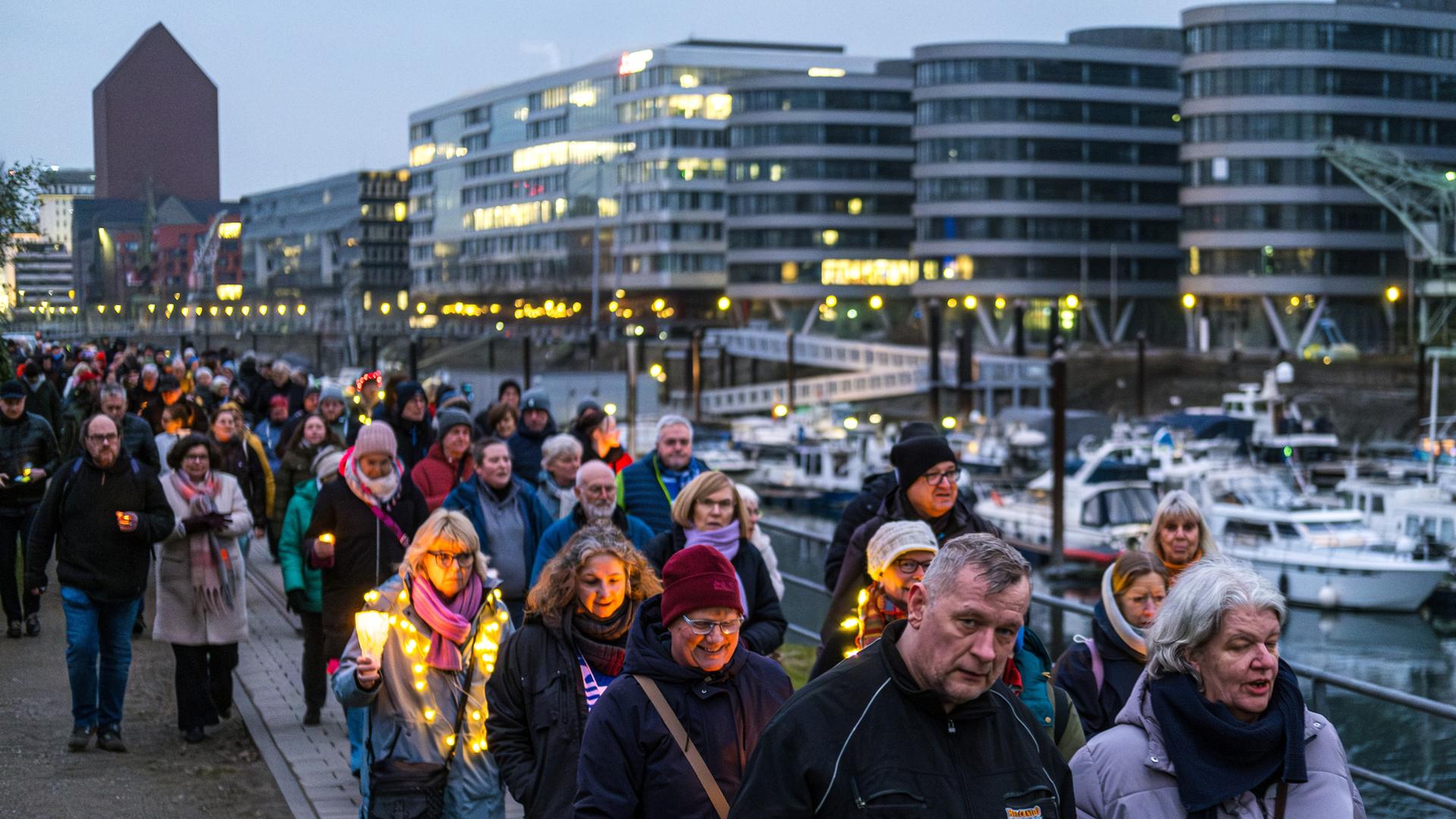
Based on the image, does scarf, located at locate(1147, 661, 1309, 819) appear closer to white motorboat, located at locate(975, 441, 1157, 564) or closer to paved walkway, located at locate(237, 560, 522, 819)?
paved walkway, located at locate(237, 560, 522, 819)

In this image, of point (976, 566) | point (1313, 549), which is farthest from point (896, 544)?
point (1313, 549)

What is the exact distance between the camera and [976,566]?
11.3 ft

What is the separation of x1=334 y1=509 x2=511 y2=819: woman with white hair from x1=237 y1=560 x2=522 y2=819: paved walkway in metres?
1.74

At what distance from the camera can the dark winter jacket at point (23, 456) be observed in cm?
1193

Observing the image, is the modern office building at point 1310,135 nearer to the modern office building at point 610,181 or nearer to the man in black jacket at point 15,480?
the modern office building at point 610,181

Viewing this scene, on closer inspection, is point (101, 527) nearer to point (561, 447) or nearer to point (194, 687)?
point (194, 687)

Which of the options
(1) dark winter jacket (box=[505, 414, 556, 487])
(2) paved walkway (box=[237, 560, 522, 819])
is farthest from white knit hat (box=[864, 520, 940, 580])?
(1) dark winter jacket (box=[505, 414, 556, 487])

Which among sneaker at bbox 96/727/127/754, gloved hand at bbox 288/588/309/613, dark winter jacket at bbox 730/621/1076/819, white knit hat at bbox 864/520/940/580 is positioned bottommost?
sneaker at bbox 96/727/127/754

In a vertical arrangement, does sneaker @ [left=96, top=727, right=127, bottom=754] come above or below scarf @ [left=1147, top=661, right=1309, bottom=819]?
below

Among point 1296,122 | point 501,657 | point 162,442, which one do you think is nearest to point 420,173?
point 1296,122

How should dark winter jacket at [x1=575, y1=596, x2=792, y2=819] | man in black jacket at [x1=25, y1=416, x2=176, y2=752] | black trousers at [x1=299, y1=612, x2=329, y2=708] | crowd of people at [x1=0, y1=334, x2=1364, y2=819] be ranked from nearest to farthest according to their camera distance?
crowd of people at [x1=0, y1=334, x2=1364, y2=819] < dark winter jacket at [x1=575, y1=596, x2=792, y2=819] < man in black jacket at [x1=25, y1=416, x2=176, y2=752] < black trousers at [x1=299, y1=612, x2=329, y2=708]

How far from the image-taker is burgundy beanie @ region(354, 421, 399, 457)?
28.3ft

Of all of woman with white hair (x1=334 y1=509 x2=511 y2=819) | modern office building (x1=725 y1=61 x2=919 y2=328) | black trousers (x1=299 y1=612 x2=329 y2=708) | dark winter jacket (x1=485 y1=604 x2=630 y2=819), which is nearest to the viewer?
dark winter jacket (x1=485 y1=604 x2=630 y2=819)

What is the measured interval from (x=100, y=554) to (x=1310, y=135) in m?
76.7
